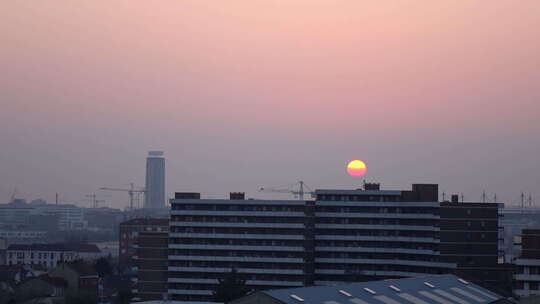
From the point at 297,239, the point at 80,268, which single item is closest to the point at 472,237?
the point at 297,239

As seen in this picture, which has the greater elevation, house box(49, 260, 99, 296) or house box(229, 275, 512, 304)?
house box(229, 275, 512, 304)

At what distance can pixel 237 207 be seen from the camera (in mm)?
101500

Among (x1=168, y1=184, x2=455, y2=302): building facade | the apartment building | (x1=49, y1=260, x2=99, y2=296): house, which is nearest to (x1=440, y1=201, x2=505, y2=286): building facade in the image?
(x1=168, y1=184, x2=455, y2=302): building facade

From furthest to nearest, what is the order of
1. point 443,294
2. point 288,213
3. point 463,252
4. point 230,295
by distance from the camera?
point 288,213 → point 463,252 → point 230,295 → point 443,294

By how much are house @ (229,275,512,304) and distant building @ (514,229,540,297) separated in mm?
14444

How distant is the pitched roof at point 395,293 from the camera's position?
1919 inches

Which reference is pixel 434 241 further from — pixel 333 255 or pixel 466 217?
pixel 333 255

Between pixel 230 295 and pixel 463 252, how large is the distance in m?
22.5

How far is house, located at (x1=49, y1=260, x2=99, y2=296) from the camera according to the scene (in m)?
100

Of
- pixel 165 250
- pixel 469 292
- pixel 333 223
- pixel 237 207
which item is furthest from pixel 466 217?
pixel 469 292

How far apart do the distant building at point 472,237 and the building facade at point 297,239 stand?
12.1 ft

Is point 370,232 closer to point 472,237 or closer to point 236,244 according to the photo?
point 472,237

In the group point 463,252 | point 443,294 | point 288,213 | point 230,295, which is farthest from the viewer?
point 288,213

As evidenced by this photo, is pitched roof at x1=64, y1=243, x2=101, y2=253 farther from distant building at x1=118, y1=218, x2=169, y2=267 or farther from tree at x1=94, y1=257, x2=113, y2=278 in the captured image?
tree at x1=94, y1=257, x2=113, y2=278
